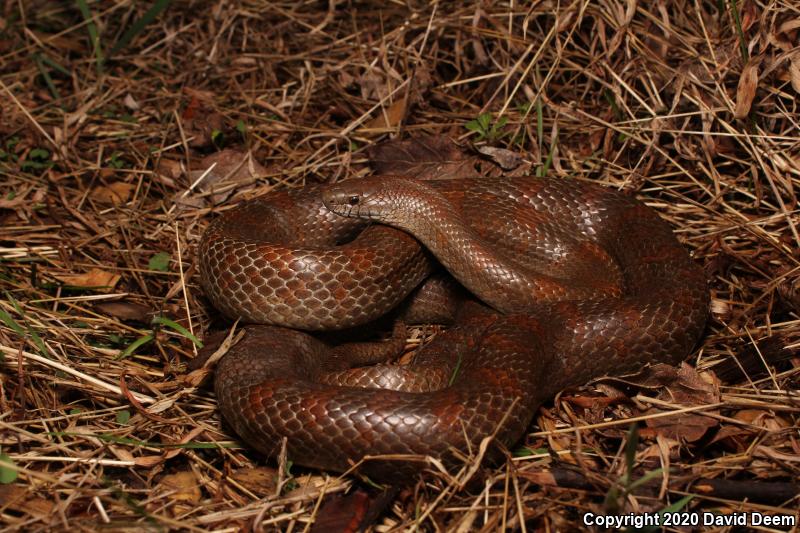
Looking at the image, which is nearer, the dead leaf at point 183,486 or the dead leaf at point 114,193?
the dead leaf at point 183,486

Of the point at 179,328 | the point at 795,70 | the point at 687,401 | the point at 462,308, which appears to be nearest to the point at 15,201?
the point at 179,328

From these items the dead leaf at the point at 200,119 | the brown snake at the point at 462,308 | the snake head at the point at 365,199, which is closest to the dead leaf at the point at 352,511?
the brown snake at the point at 462,308

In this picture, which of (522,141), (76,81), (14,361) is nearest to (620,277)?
(522,141)

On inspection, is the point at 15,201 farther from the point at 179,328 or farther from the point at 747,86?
the point at 747,86

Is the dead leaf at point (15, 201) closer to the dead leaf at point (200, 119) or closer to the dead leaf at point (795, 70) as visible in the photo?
the dead leaf at point (200, 119)

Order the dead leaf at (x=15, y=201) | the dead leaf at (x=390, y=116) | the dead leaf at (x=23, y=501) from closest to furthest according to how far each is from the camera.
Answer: the dead leaf at (x=23, y=501), the dead leaf at (x=15, y=201), the dead leaf at (x=390, y=116)
